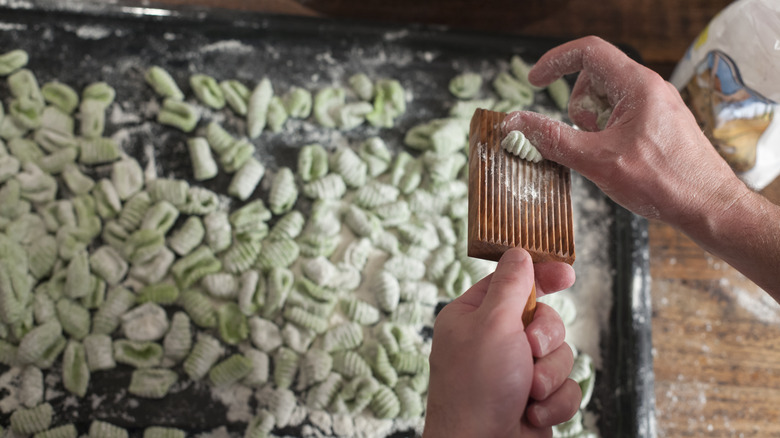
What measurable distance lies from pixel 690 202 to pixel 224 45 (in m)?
0.90

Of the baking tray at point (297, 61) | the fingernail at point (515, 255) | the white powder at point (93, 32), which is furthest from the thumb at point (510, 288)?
the white powder at point (93, 32)

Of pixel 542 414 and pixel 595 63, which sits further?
pixel 595 63

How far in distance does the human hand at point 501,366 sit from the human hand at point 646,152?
0.57ft

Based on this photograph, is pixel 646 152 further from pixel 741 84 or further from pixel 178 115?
pixel 178 115

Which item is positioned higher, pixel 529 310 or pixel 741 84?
pixel 741 84

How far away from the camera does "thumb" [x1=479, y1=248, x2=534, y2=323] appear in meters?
0.67

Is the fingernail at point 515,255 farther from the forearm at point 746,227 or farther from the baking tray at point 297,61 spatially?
the baking tray at point 297,61

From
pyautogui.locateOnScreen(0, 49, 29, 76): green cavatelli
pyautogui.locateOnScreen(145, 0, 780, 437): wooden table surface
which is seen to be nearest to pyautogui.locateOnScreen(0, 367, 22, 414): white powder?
pyautogui.locateOnScreen(0, 49, 29, 76): green cavatelli

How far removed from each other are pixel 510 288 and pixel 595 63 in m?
0.38

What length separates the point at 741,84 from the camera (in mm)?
1026

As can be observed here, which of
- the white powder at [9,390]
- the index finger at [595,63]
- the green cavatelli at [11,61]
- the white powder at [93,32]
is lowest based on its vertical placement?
the white powder at [9,390]

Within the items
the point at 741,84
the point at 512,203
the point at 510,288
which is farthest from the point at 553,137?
the point at 741,84

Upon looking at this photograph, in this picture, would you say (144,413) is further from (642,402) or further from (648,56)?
(648,56)

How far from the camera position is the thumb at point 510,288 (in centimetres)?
67
